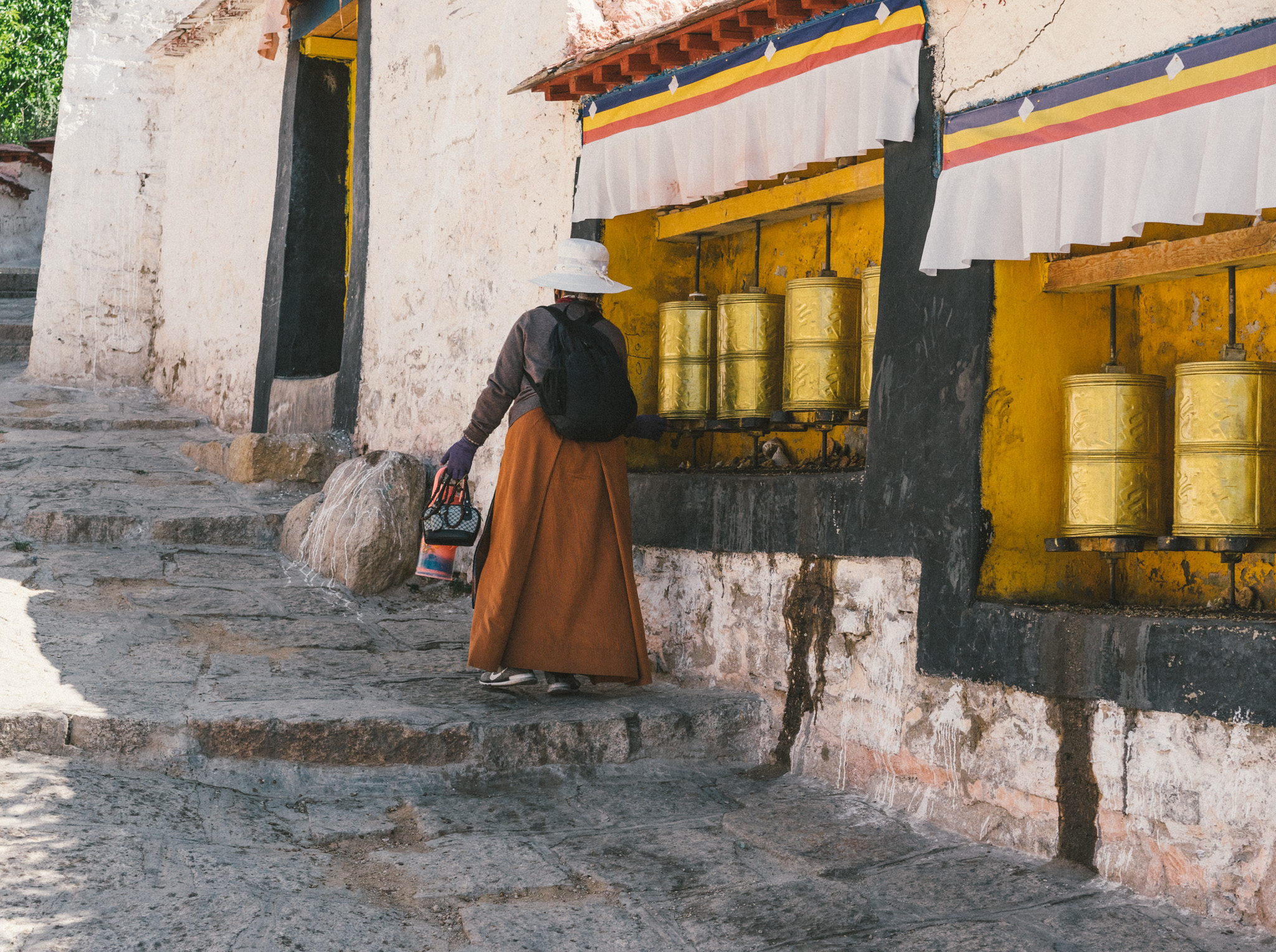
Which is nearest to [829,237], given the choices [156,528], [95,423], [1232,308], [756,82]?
[756,82]

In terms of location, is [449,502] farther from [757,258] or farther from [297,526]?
[297,526]

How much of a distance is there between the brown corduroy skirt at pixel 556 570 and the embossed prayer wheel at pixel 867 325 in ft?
2.91

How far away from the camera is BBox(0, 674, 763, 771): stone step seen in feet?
11.0

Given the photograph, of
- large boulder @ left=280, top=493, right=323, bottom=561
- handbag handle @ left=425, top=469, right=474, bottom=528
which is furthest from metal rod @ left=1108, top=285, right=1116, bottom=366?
large boulder @ left=280, top=493, right=323, bottom=561

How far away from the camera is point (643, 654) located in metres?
4.14

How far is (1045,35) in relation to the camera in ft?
10.5

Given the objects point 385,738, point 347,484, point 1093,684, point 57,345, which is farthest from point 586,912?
point 57,345

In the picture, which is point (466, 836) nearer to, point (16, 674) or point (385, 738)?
point (385, 738)

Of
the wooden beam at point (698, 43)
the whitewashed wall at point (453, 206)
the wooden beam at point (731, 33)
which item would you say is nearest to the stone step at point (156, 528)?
the whitewashed wall at point (453, 206)

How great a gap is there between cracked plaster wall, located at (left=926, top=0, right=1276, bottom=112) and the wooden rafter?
16.7 inches

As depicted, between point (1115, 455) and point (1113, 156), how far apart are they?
785 mm

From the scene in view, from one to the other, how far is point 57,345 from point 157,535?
168 inches

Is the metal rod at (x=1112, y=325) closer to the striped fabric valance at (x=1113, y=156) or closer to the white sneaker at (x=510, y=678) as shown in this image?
the striped fabric valance at (x=1113, y=156)

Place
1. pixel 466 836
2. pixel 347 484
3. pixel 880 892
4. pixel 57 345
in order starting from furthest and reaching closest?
pixel 57 345
pixel 347 484
pixel 466 836
pixel 880 892
